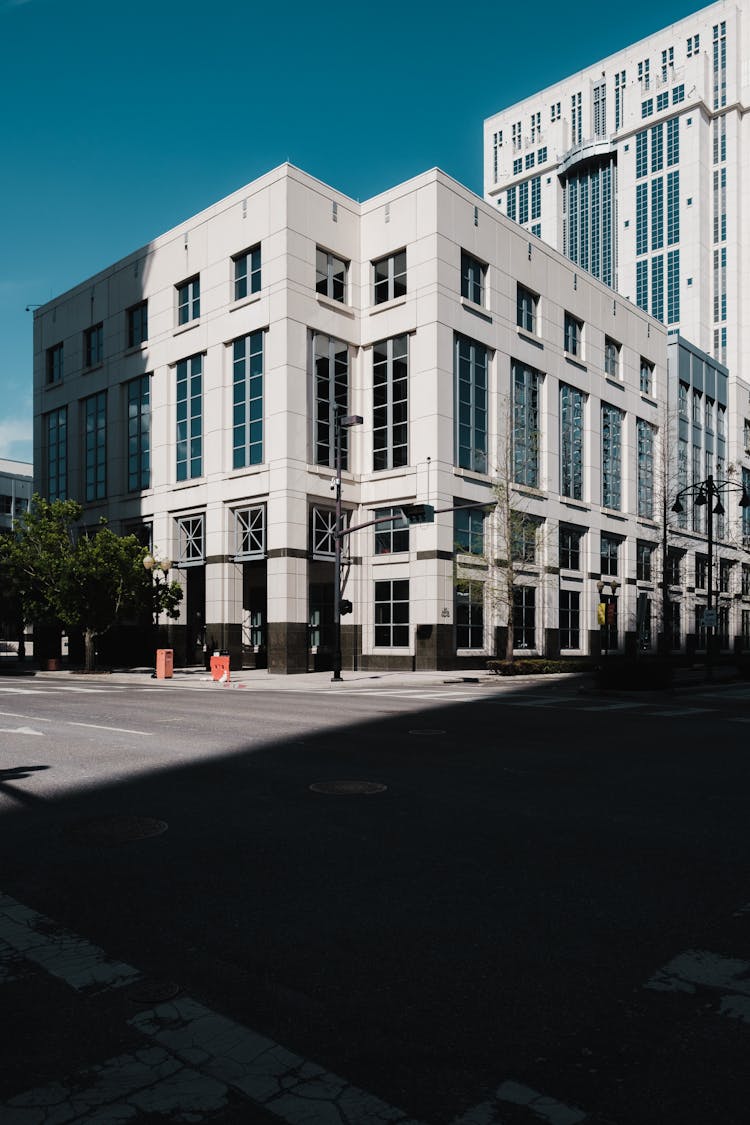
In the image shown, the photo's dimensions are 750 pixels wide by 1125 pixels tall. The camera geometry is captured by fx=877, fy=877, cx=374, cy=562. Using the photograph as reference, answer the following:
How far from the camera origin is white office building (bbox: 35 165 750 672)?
40.6 m

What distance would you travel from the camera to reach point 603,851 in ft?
21.3

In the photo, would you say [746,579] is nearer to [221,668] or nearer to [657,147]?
[221,668]

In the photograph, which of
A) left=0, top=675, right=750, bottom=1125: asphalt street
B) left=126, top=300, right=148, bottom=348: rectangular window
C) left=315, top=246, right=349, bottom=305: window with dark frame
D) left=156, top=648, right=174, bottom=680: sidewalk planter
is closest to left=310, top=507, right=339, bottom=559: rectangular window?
left=156, top=648, right=174, bottom=680: sidewalk planter

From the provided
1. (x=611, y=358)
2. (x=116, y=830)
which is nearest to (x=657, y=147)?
(x=611, y=358)

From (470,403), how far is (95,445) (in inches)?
932

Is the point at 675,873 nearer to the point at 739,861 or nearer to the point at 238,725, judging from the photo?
the point at 739,861

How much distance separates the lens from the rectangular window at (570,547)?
50594 mm

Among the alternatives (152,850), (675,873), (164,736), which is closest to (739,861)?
(675,873)

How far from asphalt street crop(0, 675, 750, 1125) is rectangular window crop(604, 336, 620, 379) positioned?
4959 centimetres

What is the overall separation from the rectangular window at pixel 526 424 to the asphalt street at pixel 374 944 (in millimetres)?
37025

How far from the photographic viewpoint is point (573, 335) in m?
53.0

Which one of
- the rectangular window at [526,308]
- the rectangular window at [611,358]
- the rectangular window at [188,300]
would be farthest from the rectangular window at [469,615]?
the rectangular window at [611,358]

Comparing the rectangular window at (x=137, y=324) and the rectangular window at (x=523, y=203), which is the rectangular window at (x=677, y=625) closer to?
the rectangular window at (x=137, y=324)

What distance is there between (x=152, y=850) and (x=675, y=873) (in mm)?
3725
